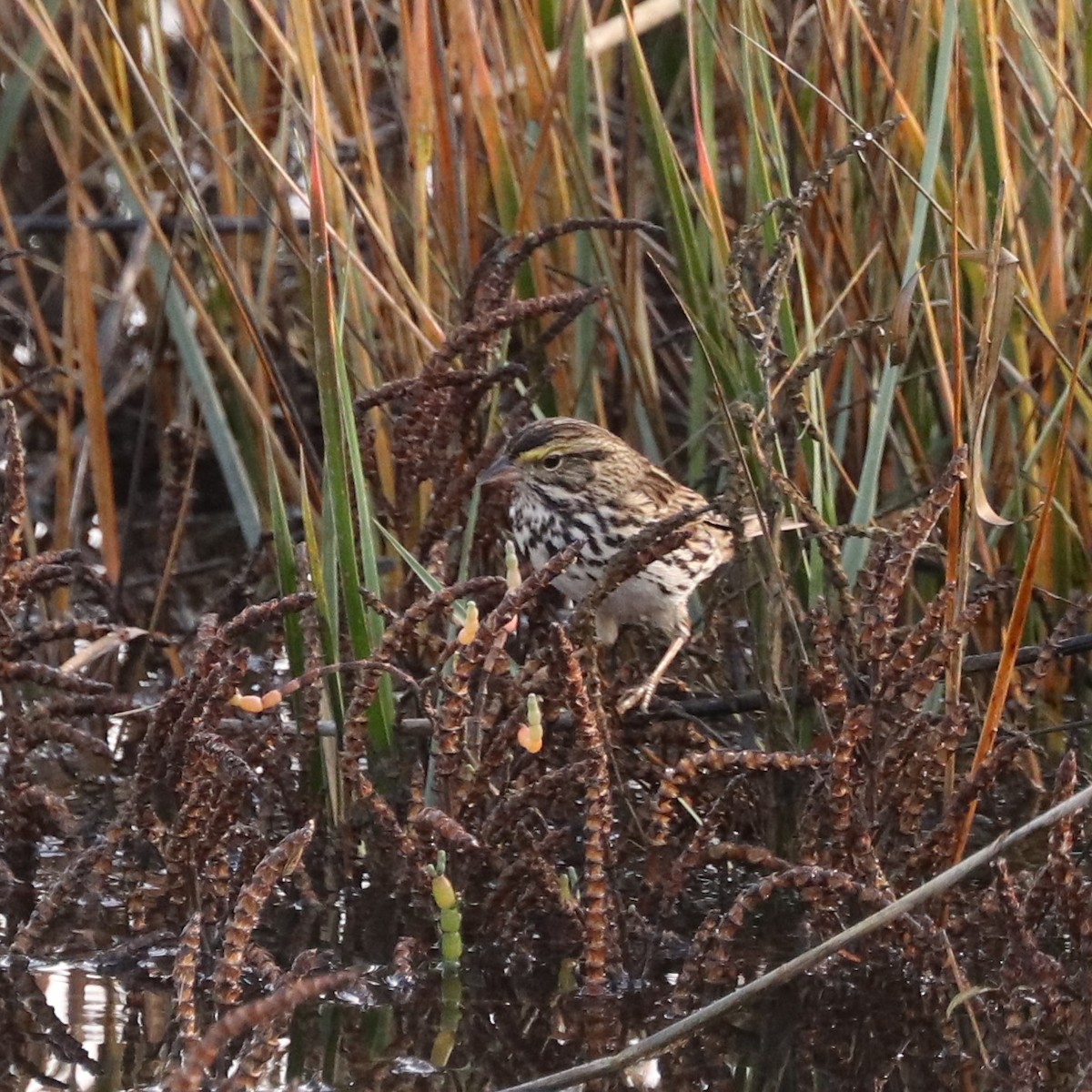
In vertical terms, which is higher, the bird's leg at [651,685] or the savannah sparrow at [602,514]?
the savannah sparrow at [602,514]

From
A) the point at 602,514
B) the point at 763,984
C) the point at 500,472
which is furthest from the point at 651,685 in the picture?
the point at 763,984

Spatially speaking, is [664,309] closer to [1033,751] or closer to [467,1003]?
[1033,751]

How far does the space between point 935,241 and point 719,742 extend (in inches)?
34.5

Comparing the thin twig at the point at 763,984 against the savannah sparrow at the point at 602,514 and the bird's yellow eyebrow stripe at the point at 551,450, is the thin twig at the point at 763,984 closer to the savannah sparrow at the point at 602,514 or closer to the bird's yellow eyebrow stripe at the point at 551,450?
the savannah sparrow at the point at 602,514

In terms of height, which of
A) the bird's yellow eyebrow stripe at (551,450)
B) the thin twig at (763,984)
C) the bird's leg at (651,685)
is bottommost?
the bird's leg at (651,685)

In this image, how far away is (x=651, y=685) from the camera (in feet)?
9.96

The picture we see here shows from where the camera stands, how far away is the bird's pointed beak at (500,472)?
3.11 meters

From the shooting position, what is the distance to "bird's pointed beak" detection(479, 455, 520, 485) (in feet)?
10.2

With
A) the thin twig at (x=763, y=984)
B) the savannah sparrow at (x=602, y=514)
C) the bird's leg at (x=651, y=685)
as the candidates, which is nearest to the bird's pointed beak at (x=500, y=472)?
the savannah sparrow at (x=602, y=514)

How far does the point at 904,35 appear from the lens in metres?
3.17

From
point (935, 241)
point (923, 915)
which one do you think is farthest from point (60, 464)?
point (923, 915)

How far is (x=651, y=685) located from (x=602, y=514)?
1.80 feet

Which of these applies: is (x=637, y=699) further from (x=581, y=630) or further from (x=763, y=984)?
(x=763, y=984)

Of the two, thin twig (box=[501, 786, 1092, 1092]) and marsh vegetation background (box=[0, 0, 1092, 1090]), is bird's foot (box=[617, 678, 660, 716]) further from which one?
thin twig (box=[501, 786, 1092, 1092])
